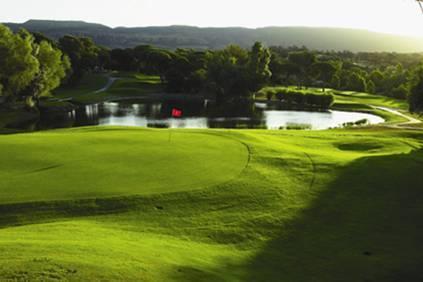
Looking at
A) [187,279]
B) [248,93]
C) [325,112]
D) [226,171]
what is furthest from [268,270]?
[248,93]

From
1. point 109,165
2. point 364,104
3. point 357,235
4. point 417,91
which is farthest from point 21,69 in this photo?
point 357,235

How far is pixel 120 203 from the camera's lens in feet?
60.0

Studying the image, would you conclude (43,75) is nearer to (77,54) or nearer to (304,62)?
(77,54)

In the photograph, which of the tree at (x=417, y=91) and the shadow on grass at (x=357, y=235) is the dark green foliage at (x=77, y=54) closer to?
the tree at (x=417, y=91)

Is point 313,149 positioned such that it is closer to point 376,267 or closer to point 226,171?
point 226,171

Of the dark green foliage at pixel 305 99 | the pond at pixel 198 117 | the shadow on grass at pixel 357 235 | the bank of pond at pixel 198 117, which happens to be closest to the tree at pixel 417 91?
the bank of pond at pixel 198 117

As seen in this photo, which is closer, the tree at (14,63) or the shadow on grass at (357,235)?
the shadow on grass at (357,235)

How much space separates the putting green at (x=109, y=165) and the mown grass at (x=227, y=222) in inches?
5.2

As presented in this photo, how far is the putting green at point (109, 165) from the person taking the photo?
19.0 metres

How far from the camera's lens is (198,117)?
255 ft

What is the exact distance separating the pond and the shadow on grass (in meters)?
42.8

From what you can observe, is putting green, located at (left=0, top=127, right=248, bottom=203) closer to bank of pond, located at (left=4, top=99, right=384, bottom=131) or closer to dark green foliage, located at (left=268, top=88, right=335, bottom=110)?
bank of pond, located at (left=4, top=99, right=384, bottom=131)

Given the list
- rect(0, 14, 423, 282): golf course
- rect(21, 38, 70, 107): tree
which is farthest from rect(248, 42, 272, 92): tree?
rect(0, 14, 423, 282): golf course

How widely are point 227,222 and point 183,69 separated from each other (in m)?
101
